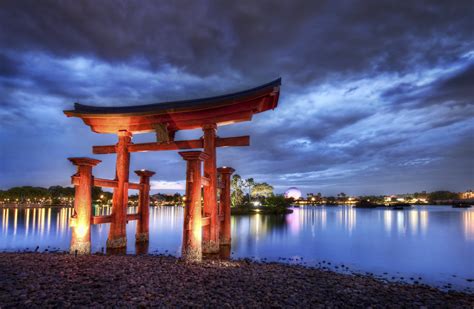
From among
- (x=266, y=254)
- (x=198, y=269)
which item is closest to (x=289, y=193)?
(x=266, y=254)

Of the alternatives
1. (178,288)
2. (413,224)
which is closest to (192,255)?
(178,288)

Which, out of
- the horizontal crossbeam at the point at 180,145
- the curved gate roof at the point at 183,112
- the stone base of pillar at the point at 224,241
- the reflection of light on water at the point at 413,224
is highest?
the curved gate roof at the point at 183,112

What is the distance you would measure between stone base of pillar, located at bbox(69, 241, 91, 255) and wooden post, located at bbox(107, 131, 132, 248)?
102 inches

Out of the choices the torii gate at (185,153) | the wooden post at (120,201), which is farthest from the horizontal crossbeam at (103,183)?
the wooden post at (120,201)

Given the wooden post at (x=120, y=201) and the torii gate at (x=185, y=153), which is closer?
the torii gate at (x=185, y=153)

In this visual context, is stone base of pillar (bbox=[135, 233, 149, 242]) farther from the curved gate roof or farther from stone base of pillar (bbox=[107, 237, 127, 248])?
the curved gate roof

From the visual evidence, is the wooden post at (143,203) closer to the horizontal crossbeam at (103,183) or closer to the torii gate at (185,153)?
the torii gate at (185,153)

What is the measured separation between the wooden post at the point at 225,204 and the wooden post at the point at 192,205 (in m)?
4.87

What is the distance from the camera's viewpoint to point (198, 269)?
8.03m

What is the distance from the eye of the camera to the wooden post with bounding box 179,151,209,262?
32.8 ft

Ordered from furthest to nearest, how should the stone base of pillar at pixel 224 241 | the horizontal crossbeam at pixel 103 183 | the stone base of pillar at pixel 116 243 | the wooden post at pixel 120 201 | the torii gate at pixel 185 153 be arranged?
the stone base of pillar at pixel 224 241 → the wooden post at pixel 120 201 → the stone base of pillar at pixel 116 243 → the horizontal crossbeam at pixel 103 183 → the torii gate at pixel 185 153

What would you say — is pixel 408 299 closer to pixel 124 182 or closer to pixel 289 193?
pixel 124 182

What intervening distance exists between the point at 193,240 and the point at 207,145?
15.2ft

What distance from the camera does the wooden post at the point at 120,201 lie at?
1412cm
